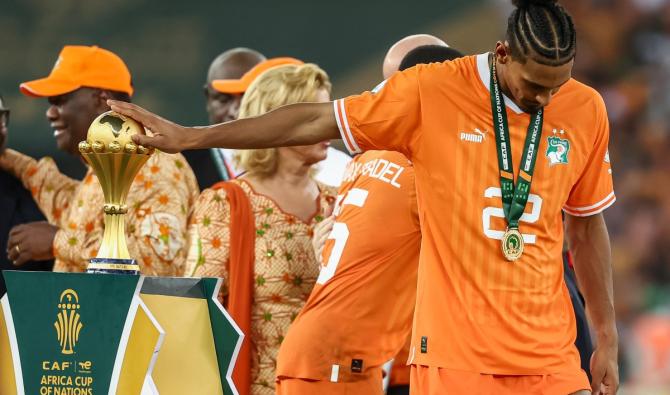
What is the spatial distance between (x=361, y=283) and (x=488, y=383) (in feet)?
2.53

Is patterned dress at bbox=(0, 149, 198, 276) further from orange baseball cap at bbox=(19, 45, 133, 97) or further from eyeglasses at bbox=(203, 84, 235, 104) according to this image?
eyeglasses at bbox=(203, 84, 235, 104)

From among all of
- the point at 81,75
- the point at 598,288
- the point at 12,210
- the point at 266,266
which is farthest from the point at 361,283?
the point at 12,210

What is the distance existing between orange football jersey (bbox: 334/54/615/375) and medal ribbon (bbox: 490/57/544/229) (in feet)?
0.06

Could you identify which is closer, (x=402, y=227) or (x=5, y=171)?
(x=402, y=227)

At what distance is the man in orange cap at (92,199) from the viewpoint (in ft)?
12.8

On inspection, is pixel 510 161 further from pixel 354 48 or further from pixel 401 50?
pixel 354 48

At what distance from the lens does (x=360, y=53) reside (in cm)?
907

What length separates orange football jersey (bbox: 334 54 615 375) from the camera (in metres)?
2.99

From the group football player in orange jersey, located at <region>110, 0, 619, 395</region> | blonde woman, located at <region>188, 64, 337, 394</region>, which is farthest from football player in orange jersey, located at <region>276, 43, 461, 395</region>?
football player in orange jersey, located at <region>110, 0, 619, 395</region>

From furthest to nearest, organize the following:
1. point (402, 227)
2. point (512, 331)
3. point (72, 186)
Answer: point (72, 186) < point (402, 227) < point (512, 331)

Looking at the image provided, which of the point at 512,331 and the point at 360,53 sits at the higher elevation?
the point at 360,53

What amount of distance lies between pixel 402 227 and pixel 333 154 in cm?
190

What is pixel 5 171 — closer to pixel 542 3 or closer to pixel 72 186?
pixel 72 186

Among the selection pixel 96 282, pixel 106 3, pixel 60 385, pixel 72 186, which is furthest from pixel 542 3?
pixel 106 3
